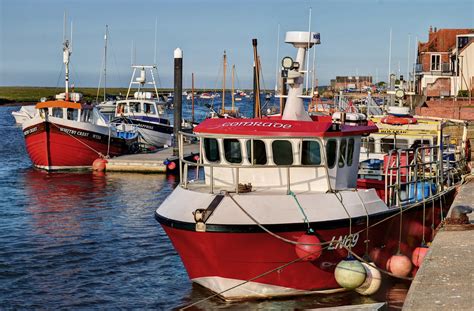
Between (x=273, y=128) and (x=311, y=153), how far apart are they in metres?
0.83

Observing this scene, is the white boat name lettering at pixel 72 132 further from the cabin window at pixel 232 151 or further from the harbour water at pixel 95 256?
the cabin window at pixel 232 151

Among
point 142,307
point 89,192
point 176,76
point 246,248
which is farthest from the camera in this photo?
point 176,76

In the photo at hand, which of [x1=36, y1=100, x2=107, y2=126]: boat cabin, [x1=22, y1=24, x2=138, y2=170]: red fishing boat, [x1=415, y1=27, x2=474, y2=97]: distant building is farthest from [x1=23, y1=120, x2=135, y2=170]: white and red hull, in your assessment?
[x1=415, y1=27, x2=474, y2=97]: distant building

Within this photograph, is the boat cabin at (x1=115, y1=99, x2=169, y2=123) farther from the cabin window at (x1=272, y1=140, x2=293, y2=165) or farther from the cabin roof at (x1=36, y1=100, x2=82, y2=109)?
the cabin window at (x1=272, y1=140, x2=293, y2=165)

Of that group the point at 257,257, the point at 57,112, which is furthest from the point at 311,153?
the point at 57,112

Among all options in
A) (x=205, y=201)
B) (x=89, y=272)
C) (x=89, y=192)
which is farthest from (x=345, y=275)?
(x=89, y=192)

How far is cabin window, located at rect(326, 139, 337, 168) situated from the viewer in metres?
15.7

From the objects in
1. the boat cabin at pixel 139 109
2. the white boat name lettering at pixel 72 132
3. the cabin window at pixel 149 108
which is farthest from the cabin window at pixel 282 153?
the cabin window at pixel 149 108

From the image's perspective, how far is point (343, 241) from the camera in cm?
1508

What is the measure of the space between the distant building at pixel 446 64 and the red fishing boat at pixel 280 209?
159ft

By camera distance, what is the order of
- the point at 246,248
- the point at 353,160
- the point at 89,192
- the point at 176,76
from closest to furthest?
the point at 246,248, the point at 353,160, the point at 89,192, the point at 176,76

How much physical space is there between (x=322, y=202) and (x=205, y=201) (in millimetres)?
1965

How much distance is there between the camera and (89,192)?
30562mm

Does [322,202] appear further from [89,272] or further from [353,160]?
[89,272]
